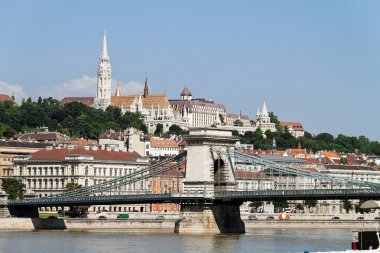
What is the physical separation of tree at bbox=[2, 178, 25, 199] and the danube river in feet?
80.3

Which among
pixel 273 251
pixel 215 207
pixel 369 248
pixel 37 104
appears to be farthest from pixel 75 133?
pixel 369 248

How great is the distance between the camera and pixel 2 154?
119 m

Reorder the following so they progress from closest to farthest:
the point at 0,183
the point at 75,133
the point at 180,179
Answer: the point at 180,179, the point at 0,183, the point at 75,133

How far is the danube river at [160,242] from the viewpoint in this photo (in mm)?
59156

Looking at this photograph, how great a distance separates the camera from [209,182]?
7338 cm

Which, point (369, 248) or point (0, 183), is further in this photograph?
point (0, 183)

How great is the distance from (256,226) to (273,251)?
2928 centimetres

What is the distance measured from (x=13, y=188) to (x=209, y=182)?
110 feet

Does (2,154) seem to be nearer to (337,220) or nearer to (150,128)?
(337,220)

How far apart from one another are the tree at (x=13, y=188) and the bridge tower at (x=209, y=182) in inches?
1121

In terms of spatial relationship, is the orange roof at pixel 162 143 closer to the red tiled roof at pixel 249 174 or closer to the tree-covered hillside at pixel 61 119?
the tree-covered hillside at pixel 61 119

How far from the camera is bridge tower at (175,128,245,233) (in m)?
72.4

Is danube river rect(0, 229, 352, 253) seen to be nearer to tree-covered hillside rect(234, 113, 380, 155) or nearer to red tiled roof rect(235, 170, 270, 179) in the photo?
red tiled roof rect(235, 170, 270, 179)

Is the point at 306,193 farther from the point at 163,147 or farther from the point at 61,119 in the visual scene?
the point at 61,119
